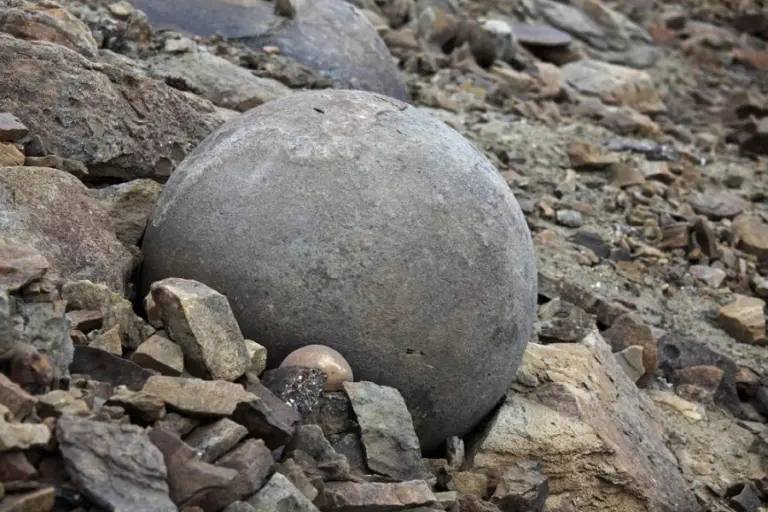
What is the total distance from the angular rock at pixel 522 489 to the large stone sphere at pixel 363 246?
0.93 ft

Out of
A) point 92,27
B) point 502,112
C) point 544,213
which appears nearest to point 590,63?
point 502,112

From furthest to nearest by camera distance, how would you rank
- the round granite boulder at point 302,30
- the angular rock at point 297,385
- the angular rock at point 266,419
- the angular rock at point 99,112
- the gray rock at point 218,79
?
the round granite boulder at point 302,30 < the gray rock at point 218,79 < the angular rock at point 99,112 < the angular rock at point 297,385 < the angular rock at point 266,419

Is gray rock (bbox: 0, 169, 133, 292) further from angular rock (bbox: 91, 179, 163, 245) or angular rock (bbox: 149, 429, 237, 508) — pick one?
angular rock (bbox: 149, 429, 237, 508)

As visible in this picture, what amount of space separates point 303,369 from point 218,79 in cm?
340

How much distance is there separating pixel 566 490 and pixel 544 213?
3589 millimetres

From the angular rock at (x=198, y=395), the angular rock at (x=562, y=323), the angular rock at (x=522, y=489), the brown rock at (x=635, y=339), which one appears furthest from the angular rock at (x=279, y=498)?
the brown rock at (x=635, y=339)

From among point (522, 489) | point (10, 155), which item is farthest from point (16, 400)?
point (522, 489)

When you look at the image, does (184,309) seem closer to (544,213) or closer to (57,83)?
(57,83)

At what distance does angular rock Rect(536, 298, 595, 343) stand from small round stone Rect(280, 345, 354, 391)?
6.18ft

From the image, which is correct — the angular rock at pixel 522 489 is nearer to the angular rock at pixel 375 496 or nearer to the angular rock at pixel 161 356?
the angular rock at pixel 375 496

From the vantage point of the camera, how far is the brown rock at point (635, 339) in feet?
18.6

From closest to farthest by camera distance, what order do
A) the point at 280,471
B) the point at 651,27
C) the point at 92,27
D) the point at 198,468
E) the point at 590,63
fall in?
the point at 198,468
the point at 280,471
the point at 92,27
the point at 590,63
the point at 651,27

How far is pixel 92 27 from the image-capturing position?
20.2 feet

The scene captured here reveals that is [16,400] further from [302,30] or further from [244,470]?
[302,30]
